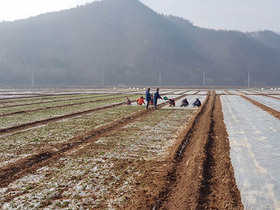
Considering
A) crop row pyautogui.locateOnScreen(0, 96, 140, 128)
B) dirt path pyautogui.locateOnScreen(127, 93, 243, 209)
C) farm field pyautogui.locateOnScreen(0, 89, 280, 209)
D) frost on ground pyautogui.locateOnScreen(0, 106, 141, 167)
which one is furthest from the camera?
crop row pyautogui.locateOnScreen(0, 96, 140, 128)

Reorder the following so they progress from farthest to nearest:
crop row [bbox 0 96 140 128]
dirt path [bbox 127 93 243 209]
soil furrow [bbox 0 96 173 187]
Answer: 1. crop row [bbox 0 96 140 128]
2. soil furrow [bbox 0 96 173 187]
3. dirt path [bbox 127 93 243 209]

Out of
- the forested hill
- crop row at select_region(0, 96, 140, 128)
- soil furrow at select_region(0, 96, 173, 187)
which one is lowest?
soil furrow at select_region(0, 96, 173, 187)

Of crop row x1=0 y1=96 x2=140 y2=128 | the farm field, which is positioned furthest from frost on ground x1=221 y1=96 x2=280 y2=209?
crop row x1=0 y1=96 x2=140 y2=128

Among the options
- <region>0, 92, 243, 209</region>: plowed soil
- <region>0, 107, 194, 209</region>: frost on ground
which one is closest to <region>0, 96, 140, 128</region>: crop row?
<region>0, 92, 243, 209</region>: plowed soil

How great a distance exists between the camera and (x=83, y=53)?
509 ft

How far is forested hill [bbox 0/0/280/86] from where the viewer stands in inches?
5369

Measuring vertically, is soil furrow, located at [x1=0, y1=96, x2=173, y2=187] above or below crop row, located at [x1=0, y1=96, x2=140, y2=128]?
below

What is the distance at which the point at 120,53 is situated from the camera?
15600 centimetres

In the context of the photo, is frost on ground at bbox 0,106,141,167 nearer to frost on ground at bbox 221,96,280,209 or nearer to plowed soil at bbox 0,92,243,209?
plowed soil at bbox 0,92,243,209

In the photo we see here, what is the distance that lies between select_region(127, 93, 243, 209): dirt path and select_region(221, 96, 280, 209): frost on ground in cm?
22

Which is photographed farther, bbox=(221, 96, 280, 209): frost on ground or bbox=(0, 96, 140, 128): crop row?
bbox=(0, 96, 140, 128): crop row

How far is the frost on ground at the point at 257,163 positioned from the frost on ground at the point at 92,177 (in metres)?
2.21

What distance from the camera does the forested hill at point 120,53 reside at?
13638 centimetres

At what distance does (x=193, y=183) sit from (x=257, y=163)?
7.97 ft
